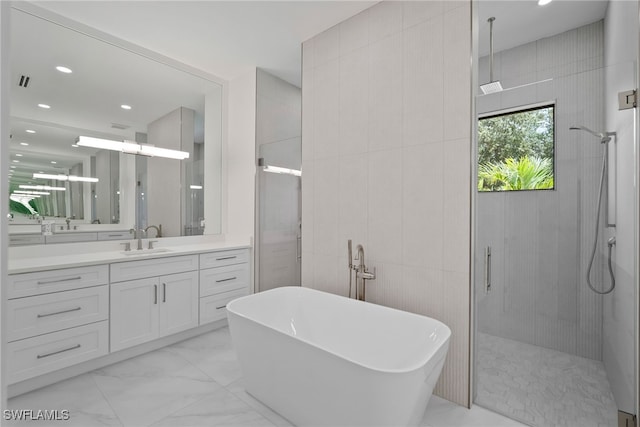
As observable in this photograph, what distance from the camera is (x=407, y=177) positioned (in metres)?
2.15

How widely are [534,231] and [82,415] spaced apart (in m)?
2.87

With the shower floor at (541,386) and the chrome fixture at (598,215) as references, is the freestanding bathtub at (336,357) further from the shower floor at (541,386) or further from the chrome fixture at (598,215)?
the chrome fixture at (598,215)

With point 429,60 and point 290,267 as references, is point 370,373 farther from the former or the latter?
point 290,267

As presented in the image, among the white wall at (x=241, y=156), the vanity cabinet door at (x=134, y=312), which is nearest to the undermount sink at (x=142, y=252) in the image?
the vanity cabinet door at (x=134, y=312)

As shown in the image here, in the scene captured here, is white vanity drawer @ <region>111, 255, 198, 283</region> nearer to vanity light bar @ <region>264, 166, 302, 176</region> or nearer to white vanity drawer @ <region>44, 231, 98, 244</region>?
white vanity drawer @ <region>44, 231, 98, 244</region>

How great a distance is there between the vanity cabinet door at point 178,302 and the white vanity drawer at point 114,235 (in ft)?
2.01

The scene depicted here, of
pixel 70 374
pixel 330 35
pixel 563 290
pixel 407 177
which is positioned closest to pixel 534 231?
pixel 563 290

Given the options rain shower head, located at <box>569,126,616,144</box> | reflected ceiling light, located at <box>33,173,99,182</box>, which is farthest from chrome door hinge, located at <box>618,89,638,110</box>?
reflected ceiling light, located at <box>33,173,99,182</box>

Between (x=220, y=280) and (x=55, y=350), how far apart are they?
1.31 metres

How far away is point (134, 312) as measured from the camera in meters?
2.44

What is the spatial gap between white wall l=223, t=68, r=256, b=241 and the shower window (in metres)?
2.32

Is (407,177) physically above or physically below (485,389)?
above

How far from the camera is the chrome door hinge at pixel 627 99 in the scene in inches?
56.4

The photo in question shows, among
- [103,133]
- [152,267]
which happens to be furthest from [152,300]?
[103,133]
